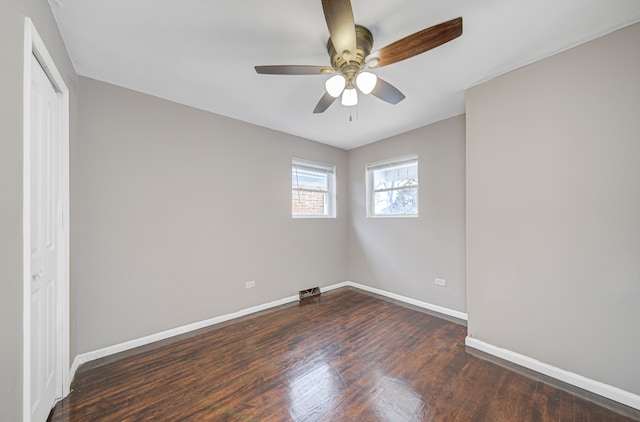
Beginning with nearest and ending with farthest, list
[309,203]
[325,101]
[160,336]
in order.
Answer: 1. [325,101]
2. [160,336]
3. [309,203]

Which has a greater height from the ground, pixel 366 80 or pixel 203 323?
A: pixel 366 80

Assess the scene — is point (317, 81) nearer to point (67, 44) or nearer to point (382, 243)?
point (67, 44)

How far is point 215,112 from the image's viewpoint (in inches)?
116

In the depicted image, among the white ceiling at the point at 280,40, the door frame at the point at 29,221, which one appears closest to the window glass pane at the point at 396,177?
the white ceiling at the point at 280,40

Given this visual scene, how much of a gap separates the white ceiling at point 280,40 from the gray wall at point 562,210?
10.7 inches

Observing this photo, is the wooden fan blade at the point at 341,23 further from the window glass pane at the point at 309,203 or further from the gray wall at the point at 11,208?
the window glass pane at the point at 309,203

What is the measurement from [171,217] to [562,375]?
3871 millimetres

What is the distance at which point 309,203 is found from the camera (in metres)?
4.06

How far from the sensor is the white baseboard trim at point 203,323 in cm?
215

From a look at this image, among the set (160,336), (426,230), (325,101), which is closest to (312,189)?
(426,230)

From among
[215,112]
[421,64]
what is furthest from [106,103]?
[421,64]

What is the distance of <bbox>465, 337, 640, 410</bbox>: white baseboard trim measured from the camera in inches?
64.7

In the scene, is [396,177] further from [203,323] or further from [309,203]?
[203,323]

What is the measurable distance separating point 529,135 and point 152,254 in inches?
150
